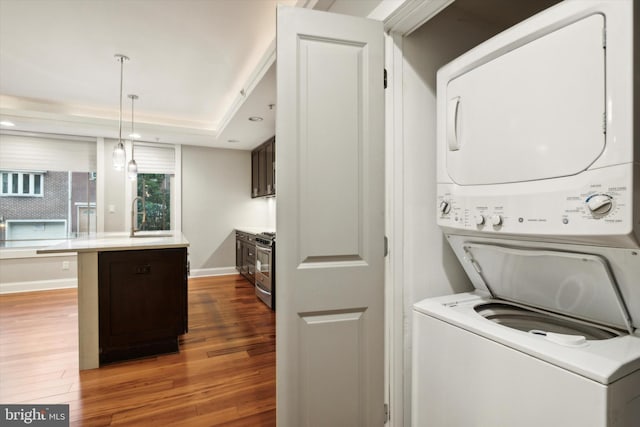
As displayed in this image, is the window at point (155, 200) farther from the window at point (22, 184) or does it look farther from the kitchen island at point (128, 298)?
the kitchen island at point (128, 298)

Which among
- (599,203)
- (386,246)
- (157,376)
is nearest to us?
(599,203)

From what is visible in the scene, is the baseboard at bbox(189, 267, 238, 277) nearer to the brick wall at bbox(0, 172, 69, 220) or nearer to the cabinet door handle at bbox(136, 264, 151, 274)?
the brick wall at bbox(0, 172, 69, 220)

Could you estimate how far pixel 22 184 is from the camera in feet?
15.3

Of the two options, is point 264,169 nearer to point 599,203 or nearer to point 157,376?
point 157,376

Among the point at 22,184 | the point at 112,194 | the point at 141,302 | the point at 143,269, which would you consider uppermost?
the point at 22,184

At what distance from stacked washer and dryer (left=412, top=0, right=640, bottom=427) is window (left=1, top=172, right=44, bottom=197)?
18.8 feet

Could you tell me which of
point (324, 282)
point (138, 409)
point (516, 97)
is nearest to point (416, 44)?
point (516, 97)

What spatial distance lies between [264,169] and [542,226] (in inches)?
177

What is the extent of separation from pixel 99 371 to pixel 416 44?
9.84ft

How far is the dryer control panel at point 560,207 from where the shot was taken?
0.84 meters

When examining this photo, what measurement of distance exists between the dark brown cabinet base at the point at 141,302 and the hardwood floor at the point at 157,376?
0.43 ft

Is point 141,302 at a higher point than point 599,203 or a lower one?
lower

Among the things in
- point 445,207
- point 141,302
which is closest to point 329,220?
point 445,207

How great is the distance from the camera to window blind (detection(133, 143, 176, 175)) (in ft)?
17.4
